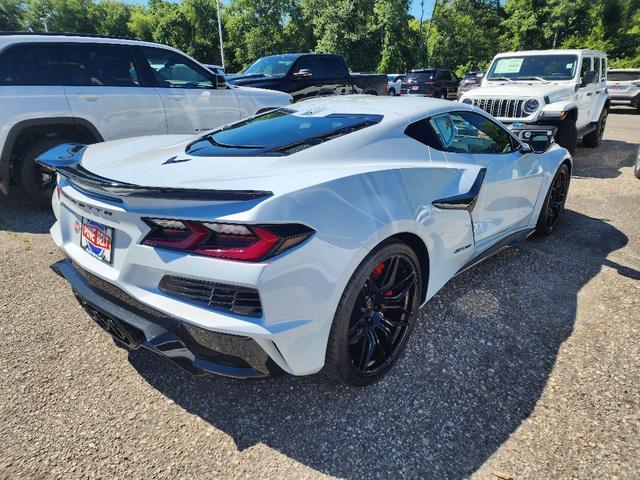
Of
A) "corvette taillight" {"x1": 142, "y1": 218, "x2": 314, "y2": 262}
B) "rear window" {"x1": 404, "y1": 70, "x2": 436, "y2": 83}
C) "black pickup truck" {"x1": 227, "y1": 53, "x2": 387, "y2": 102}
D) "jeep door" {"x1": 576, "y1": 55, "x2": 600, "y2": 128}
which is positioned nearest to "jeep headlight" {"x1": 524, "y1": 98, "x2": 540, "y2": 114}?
"jeep door" {"x1": 576, "y1": 55, "x2": 600, "y2": 128}

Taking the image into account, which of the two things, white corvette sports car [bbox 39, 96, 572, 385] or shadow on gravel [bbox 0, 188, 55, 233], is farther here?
shadow on gravel [bbox 0, 188, 55, 233]

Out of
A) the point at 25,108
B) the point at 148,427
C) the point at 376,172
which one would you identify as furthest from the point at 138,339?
the point at 25,108

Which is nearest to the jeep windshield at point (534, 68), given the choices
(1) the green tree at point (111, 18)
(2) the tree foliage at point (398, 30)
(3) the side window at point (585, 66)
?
(3) the side window at point (585, 66)

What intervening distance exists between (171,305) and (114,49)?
4.67 meters

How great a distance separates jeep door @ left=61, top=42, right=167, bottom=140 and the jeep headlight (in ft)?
18.7

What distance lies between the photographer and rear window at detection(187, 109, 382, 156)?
233 centimetres

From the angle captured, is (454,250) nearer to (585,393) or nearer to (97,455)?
(585,393)

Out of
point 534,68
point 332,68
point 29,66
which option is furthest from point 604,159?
point 29,66

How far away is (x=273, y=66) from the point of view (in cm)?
906

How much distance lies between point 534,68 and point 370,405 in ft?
26.8

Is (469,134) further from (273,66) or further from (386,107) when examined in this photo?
(273,66)

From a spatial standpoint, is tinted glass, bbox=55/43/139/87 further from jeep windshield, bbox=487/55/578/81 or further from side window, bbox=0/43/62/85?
jeep windshield, bbox=487/55/578/81

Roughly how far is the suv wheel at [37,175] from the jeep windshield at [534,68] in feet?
25.3

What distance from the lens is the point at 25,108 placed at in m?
4.42
